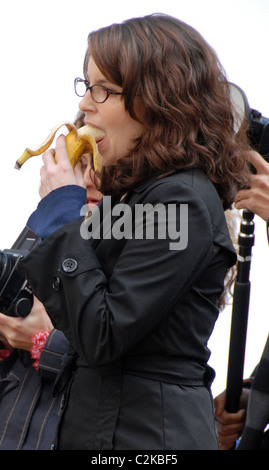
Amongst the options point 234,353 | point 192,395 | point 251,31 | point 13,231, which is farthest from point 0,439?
point 251,31

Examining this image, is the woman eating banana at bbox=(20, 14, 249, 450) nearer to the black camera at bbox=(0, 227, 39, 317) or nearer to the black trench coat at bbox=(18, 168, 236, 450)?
the black trench coat at bbox=(18, 168, 236, 450)

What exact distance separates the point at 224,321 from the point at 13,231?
74 cm

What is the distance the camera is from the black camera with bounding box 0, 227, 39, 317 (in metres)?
1.13

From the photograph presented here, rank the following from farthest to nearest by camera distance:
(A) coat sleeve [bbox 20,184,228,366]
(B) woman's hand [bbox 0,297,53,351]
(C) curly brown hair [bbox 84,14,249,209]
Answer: (B) woman's hand [bbox 0,297,53,351], (C) curly brown hair [bbox 84,14,249,209], (A) coat sleeve [bbox 20,184,228,366]

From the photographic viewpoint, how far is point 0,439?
3.72 feet

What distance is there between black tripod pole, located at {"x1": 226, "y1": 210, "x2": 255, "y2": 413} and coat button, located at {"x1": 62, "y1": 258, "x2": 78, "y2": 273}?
0.61 metres

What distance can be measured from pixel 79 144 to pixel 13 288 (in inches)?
11.2

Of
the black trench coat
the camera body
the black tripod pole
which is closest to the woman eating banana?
the black trench coat

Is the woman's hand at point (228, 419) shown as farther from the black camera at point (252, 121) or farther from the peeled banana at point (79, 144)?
the peeled banana at point (79, 144)

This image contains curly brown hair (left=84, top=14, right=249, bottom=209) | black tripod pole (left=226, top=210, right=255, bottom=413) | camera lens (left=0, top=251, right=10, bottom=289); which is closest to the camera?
curly brown hair (left=84, top=14, right=249, bottom=209)

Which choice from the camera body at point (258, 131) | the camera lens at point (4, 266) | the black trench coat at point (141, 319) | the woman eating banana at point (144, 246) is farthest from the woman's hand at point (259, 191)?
the camera lens at point (4, 266)

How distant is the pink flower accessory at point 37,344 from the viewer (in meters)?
1.18

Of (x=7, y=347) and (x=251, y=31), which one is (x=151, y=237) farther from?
(x=251, y=31)

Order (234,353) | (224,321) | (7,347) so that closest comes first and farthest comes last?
(7,347) → (234,353) → (224,321)
